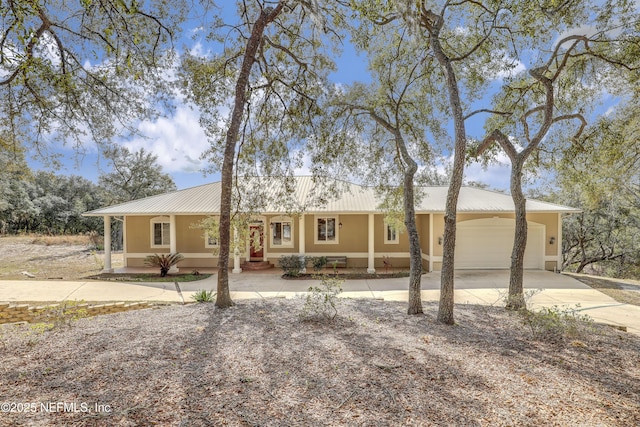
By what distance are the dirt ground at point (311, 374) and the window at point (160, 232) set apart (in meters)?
9.21

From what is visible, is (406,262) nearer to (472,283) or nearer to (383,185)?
Answer: (472,283)

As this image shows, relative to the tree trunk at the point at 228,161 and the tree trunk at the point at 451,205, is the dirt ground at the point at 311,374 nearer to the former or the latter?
the tree trunk at the point at 451,205

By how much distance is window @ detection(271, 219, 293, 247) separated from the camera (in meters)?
14.3

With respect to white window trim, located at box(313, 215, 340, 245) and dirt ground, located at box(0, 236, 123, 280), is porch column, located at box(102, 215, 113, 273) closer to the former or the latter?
dirt ground, located at box(0, 236, 123, 280)

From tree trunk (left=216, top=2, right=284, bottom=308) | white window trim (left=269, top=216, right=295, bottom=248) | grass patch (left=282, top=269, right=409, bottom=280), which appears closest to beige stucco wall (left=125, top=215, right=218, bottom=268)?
white window trim (left=269, top=216, right=295, bottom=248)

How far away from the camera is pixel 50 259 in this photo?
1681 cm

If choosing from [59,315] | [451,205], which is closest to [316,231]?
[451,205]

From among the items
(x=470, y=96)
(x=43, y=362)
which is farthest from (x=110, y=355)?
(x=470, y=96)

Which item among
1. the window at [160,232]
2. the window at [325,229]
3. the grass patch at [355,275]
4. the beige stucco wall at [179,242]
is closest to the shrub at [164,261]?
the beige stucco wall at [179,242]

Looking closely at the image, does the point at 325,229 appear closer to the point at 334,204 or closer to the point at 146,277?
the point at 334,204

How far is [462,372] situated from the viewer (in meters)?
3.69

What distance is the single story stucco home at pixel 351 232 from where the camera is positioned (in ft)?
42.2

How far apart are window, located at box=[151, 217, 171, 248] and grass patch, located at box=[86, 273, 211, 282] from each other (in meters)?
2.07

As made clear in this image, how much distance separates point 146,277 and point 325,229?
749 cm
